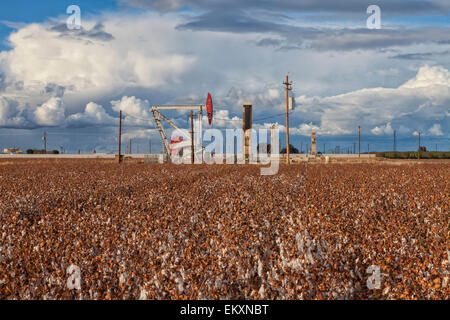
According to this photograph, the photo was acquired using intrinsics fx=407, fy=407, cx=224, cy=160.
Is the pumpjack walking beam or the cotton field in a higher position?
the pumpjack walking beam

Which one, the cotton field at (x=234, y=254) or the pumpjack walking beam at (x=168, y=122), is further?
the pumpjack walking beam at (x=168, y=122)

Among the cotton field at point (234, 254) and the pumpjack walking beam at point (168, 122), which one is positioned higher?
the pumpjack walking beam at point (168, 122)

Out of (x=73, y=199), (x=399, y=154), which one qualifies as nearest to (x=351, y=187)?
(x=73, y=199)

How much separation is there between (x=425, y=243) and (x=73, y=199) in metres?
7.34

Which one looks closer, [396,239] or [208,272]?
[208,272]

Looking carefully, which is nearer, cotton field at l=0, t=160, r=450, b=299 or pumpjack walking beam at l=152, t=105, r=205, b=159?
cotton field at l=0, t=160, r=450, b=299

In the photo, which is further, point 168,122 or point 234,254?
point 168,122

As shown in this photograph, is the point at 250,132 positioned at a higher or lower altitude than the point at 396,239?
higher

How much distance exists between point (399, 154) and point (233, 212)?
283ft
